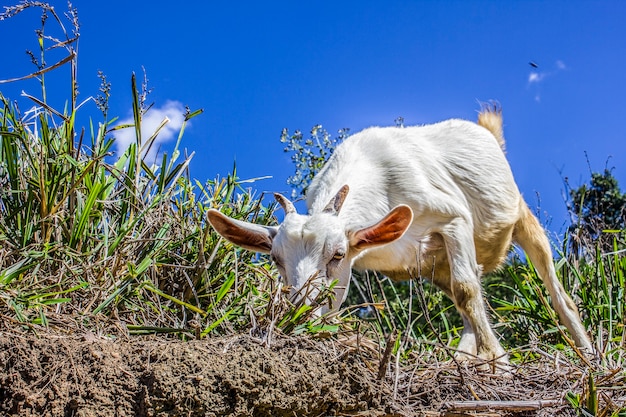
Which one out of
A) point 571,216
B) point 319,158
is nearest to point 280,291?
point 571,216

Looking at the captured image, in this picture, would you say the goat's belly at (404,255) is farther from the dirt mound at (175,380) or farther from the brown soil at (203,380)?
the dirt mound at (175,380)

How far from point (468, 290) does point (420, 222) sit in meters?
0.61

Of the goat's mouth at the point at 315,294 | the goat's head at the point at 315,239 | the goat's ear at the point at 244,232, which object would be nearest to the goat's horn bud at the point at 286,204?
the goat's head at the point at 315,239

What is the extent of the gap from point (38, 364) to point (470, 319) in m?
3.07

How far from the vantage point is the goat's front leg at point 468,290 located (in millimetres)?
4816

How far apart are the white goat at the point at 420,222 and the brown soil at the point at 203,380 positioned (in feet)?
2.75

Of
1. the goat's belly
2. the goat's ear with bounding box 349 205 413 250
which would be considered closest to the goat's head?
the goat's ear with bounding box 349 205 413 250

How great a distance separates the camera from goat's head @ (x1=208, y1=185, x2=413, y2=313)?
4.01 metres

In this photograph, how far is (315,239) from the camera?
408 centimetres

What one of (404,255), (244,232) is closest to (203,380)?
(244,232)

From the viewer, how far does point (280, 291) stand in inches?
134

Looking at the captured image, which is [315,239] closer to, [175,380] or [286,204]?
[286,204]

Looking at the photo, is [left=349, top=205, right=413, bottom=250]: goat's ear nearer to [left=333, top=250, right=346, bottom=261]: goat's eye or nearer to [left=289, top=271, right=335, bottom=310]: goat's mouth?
[left=333, top=250, right=346, bottom=261]: goat's eye

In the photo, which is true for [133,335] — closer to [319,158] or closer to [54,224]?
[54,224]
